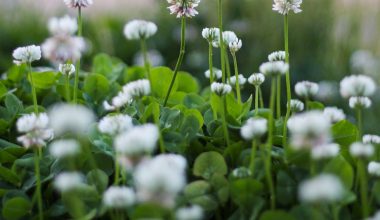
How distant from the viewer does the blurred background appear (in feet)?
14.3

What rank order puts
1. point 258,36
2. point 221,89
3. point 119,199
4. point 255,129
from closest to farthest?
point 119,199 → point 255,129 → point 221,89 → point 258,36

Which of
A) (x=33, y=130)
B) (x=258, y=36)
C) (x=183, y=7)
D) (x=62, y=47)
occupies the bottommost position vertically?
(x=33, y=130)

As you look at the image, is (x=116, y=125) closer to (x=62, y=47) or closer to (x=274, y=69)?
(x=62, y=47)

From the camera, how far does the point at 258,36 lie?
4664 millimetres

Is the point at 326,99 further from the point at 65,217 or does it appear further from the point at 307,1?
the point at 65,217

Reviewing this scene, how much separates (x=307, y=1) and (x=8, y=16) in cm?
231

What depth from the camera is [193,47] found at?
4.77 meters

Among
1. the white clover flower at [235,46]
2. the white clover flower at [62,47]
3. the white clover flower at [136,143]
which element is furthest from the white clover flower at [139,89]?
the white clover flower at [235,46]

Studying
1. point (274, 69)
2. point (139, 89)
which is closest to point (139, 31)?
point (139, 89)

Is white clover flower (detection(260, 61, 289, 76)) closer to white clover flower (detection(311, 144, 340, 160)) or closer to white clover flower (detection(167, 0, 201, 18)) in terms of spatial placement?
→ white clover flower (detection(311, 144, 340, 160))

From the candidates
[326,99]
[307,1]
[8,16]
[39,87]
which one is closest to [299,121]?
[39,87]

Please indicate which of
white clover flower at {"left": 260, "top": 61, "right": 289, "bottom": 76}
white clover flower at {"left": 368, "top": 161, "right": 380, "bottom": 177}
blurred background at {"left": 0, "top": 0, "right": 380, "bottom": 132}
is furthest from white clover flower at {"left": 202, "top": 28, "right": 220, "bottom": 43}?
blurred background at {"left": 0, "top": 0, "right": 380, "bottom": 132}

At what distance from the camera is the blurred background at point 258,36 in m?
4.35

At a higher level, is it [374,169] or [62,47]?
[62,47]
